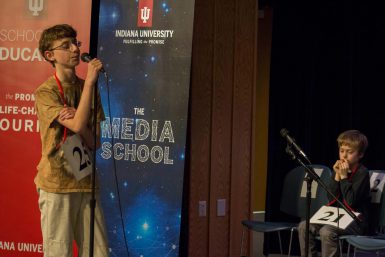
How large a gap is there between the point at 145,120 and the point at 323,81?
247 centimetres

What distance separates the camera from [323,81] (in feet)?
23.9

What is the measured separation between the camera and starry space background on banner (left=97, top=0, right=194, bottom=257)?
540 cm

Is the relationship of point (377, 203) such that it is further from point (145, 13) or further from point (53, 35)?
point (53, 35)

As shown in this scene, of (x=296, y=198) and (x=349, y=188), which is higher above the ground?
(x=349, y=188)

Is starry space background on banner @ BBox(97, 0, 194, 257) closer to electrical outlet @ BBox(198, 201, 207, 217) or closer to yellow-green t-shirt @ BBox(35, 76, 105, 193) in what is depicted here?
electrical outlet @ BBox(198, 201, 207, 217)

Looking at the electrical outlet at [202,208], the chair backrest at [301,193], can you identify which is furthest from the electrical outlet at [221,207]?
the chair backrest at [301,193]

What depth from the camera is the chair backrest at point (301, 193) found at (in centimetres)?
565

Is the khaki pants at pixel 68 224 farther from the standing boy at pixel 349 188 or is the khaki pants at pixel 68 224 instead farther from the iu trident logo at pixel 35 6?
the iu trident logo at pixel 35 6

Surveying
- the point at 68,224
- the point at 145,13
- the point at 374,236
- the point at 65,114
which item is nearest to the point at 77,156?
the point at 65,114

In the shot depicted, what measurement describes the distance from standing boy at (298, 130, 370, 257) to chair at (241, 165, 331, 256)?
0.27 m

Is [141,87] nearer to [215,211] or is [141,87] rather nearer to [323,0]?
[215,211]

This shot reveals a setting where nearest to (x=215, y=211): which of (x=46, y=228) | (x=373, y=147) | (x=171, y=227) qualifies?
(x=171, y=227)

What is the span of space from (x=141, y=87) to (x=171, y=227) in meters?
1.09

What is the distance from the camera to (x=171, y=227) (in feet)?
17.8
